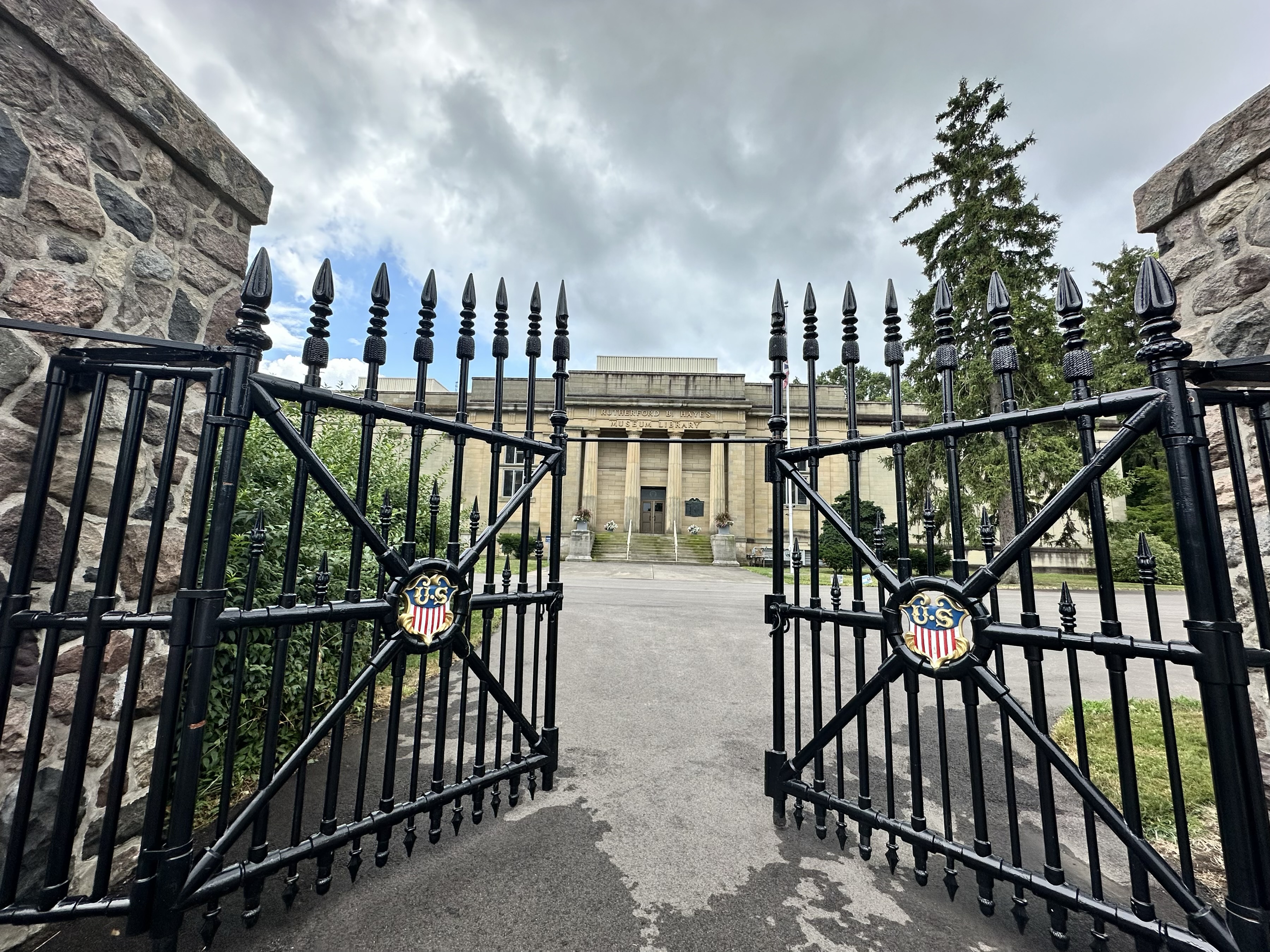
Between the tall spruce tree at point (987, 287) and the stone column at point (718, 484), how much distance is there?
14254 millimetres

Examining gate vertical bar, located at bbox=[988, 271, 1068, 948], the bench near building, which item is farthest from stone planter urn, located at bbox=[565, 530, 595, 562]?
gate vertical bar, located at bbox=[988, 271, 1068, 948]

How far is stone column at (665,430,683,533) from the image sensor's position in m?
33.8

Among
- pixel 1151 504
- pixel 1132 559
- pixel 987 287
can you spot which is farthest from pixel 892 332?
pixel 1151 504

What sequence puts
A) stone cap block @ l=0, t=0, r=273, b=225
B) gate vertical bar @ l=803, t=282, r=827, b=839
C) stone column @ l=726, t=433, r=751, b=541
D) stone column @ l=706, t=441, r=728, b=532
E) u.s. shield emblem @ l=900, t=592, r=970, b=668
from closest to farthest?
stone cap block @ l=0, t=0, r=273, b=225 < u.s. shield emblem @ l=900, t=592, r=970, b=668 < gate vertical bar @ l=803, t=282, r=827, b=839 < stone column @ l=726, t=433, r=751, b=541 < stone column @ l=706, t=441, r=728, b=532

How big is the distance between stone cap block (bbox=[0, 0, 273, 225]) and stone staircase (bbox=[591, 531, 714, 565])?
23.7m

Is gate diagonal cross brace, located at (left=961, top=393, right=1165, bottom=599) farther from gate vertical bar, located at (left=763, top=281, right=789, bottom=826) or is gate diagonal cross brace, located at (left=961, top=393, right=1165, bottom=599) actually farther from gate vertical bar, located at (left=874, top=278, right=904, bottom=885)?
gate vertical bar, located at (left=763, top=281, right=789, bottom=826)

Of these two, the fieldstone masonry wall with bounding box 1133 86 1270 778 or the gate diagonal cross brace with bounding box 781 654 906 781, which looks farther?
the fieldstone masonry wall with bounding box 1133 86 1270 778

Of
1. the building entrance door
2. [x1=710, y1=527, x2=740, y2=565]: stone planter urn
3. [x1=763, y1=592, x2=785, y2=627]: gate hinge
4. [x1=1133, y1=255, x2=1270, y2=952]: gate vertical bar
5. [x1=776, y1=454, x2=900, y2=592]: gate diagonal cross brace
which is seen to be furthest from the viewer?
the building entrance door

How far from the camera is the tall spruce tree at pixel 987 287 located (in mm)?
17547

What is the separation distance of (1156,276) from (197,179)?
434cm

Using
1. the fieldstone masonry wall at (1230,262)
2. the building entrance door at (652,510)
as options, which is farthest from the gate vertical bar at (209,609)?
the building entrance door at (652,510)

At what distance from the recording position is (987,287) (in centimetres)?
1706

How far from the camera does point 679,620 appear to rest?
9.76 metres

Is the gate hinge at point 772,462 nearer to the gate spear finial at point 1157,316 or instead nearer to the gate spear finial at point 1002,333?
the gate spear finial at point 1002,333
